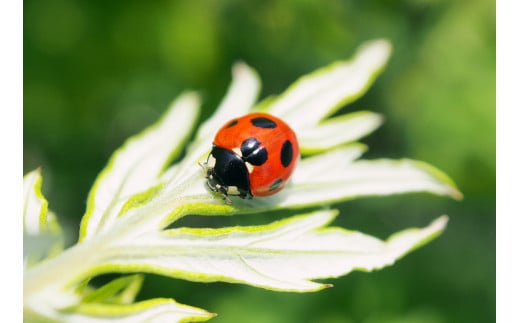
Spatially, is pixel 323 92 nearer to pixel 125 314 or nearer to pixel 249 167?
pixel 249 167

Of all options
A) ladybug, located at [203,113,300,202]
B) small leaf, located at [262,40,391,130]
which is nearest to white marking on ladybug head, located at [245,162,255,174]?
ladybug, located at [203,113,300,202]

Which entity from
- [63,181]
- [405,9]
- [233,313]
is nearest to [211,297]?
[233,313]

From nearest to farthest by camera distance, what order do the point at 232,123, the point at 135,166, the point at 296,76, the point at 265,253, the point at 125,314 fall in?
the point at 125,314, the point at 265,253, the point at 135,166, the point at 232,123, the point at 296,76

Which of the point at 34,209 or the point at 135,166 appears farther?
the point at 135,166

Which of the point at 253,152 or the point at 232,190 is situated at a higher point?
the point at 253,152

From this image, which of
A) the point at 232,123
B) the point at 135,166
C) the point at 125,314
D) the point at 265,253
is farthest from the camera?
the point at 232,123

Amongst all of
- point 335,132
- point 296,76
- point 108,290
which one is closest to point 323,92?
point 335,132

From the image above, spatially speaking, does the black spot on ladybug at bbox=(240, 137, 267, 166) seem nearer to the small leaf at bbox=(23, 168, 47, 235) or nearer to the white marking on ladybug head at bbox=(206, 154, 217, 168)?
the white marking on ladybug head at bbox=(206, 154, 217, 168)
